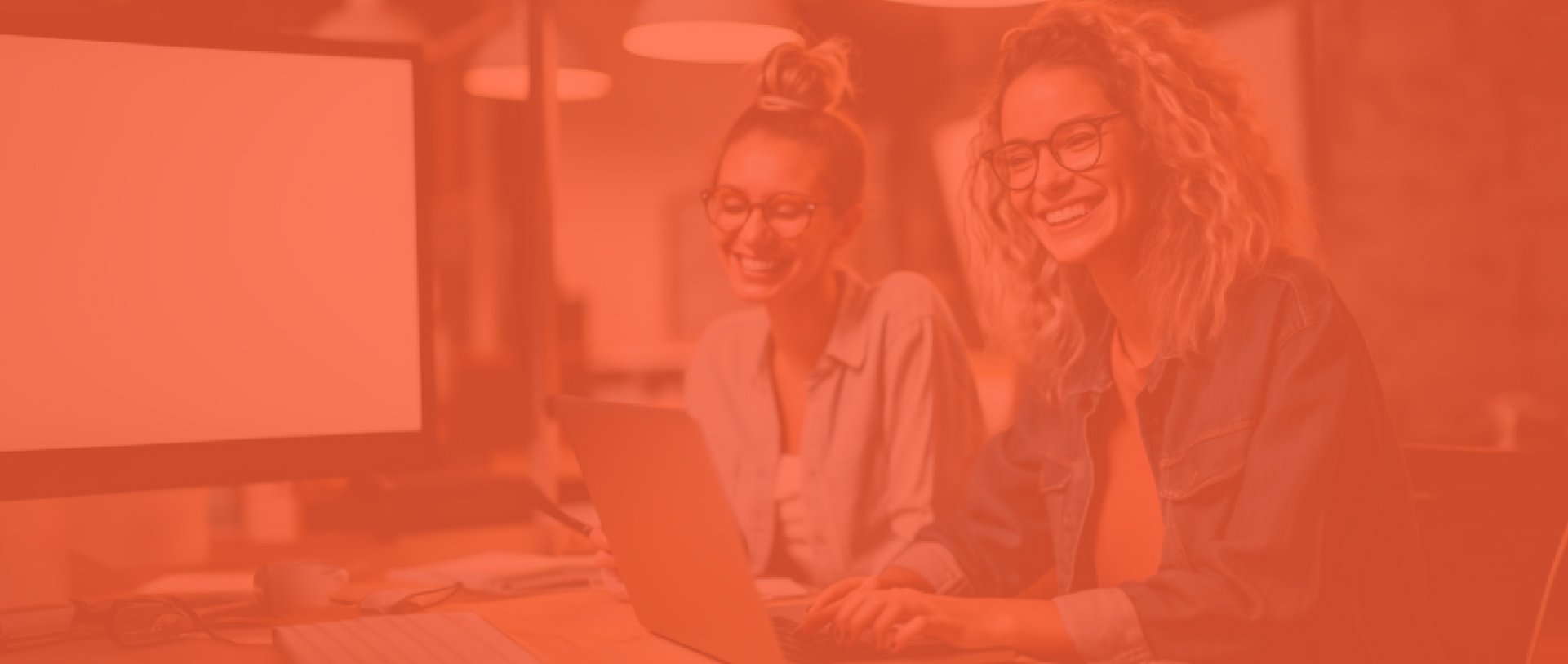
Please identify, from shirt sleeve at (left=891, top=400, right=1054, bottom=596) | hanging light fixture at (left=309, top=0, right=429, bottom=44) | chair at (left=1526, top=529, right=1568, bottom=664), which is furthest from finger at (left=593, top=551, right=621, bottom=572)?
hanging light fixture at (left=309, top=0, right=429, bottom=44)

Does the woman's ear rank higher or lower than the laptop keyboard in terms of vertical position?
higher

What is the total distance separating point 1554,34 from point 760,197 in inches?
96.1

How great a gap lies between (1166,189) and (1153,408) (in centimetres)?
23

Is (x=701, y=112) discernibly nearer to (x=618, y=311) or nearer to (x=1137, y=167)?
(x=618, y=311)

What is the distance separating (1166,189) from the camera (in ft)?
4.14

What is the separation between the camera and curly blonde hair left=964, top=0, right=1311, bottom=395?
1.16 metres

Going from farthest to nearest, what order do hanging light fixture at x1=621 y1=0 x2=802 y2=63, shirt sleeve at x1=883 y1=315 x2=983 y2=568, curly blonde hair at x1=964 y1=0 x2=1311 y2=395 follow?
hanging light fixture at x1=621 y1=0 x2=802 y2=63 → shirt sleeve at x1=883 y1=315 x2=983 y2=568 → curly blonde hair at x1=964 y1=0 x2=1311 y2=395

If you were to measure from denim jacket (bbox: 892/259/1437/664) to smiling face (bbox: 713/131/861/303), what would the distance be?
60 cm

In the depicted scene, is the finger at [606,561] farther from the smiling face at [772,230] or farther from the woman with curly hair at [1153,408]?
the smiling face at [772,230]

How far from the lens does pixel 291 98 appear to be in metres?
1.28

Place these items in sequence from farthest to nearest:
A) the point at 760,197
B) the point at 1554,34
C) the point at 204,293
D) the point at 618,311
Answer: the point at 618,311, the point at 1554,34, the point at 760,197, the point at 204,293

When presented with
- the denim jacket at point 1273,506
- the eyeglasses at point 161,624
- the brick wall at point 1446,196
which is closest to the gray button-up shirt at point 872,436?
the denim jacket at point 1273,506

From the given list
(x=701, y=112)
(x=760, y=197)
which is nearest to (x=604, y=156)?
(x=701, y=112)

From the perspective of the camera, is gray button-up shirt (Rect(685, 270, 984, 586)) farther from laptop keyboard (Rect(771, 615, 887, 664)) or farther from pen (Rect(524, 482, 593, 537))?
laptop keyboard (Rect(771, 615, 887, 664))
